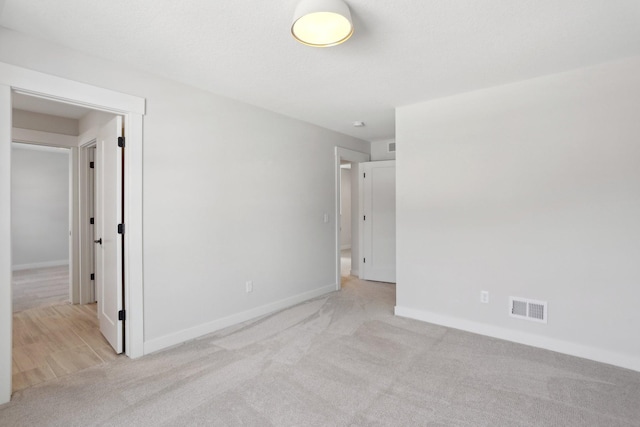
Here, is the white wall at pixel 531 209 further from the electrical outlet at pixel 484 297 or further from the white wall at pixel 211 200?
the white wall at pixel 211 200

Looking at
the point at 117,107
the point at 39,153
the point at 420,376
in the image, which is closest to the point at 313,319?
the point at 420,376

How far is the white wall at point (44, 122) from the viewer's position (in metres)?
3.76

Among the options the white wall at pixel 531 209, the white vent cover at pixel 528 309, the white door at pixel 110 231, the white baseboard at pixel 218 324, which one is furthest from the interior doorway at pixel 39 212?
the white vent cover at pixel 528 309

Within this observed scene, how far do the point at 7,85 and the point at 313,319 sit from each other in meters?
3.19

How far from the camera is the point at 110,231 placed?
284 centimetres

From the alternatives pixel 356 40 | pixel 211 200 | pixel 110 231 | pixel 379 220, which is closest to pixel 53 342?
pixel 110 231

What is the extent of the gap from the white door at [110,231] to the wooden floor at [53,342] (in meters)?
0.17

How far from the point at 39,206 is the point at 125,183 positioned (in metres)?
5.76

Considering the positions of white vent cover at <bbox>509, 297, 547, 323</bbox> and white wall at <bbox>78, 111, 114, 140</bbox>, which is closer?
white vent cover at <bbox>509, 297, 547, 323</bbox>

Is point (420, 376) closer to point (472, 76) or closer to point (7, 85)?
point (472, 76)

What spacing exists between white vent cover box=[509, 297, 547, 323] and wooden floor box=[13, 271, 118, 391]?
361 cm

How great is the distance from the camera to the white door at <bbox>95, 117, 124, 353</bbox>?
2701 mm

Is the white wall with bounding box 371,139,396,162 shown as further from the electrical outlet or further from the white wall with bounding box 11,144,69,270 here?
the white wall with bounding box 11,144,69,270

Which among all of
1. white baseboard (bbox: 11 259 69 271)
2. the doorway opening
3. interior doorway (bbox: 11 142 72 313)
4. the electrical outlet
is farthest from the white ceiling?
white baseboard (bbox: 11 259 69 271)
